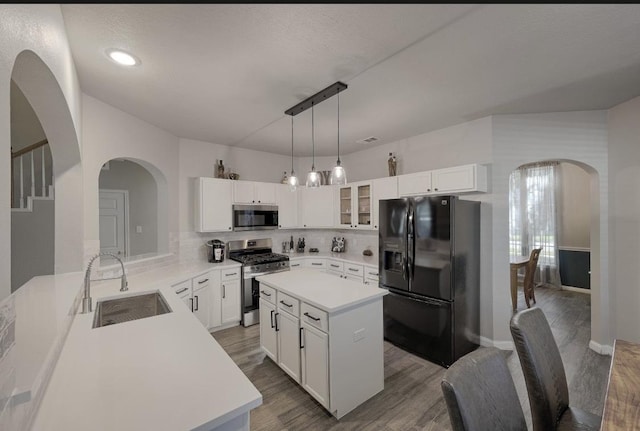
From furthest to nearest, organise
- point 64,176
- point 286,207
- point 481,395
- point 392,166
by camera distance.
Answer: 1. point 286,207
2. point 392,166
3. point 64,176
4. point 481,395

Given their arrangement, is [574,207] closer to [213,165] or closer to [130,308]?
[213,165]

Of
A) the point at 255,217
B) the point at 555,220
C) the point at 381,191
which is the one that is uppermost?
the point at 381,191

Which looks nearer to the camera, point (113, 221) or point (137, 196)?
point (113, 221)

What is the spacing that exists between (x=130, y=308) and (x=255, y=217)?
7.18 ft

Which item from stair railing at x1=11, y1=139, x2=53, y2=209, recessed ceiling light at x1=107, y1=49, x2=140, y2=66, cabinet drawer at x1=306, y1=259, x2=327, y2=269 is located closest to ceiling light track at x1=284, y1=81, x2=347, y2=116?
recessed ceiling light at x1=107, y1=49, x2=140, y2=66

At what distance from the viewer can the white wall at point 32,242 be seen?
3.32 metres

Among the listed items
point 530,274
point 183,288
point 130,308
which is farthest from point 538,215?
point 130,308

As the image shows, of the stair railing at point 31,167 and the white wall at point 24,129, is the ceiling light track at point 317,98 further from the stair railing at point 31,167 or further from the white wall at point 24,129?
the white wall at point 24,129

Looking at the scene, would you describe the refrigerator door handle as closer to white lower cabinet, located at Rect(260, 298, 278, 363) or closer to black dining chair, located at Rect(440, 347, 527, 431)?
white lower cabinet, located at Rect(260, 298, 278, 363)

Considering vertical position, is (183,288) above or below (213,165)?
below

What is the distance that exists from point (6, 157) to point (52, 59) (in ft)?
3.08

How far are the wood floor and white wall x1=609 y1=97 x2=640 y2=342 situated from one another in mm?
483

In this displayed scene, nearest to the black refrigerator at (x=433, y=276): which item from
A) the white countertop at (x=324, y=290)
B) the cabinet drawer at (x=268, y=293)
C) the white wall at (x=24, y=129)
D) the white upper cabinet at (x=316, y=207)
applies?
the white countertop at (x=324, y=290)

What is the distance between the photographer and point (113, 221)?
17.3ft
